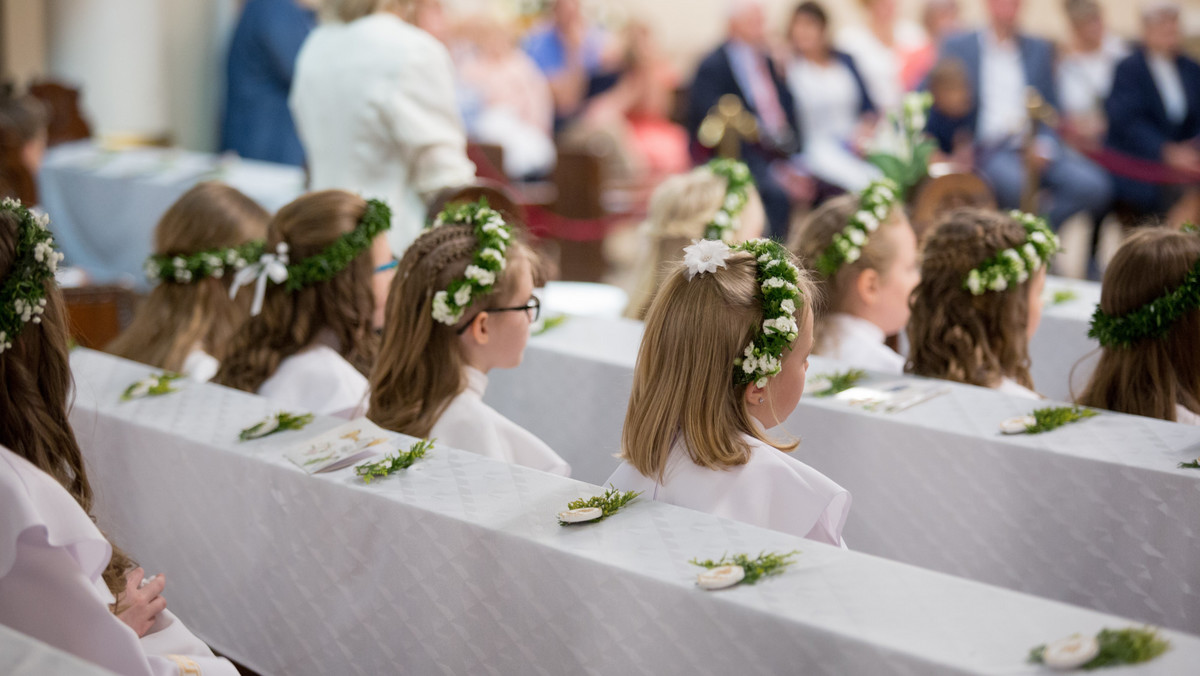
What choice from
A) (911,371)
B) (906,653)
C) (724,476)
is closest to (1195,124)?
(911,371)

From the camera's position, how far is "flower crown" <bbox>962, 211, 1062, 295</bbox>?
10.6 feet

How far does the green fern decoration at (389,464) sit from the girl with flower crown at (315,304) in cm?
92

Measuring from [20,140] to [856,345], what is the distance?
5.34 meters

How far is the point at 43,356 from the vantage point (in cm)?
207

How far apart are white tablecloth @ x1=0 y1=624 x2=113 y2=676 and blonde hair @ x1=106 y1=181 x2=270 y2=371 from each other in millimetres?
2224

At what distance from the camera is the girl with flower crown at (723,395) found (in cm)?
221

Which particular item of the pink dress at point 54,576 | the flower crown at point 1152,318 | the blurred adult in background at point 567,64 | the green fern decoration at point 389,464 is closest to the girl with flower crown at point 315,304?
the green fern decoration at point 389,464

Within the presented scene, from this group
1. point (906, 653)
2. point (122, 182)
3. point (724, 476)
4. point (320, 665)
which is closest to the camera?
point (906, 653)

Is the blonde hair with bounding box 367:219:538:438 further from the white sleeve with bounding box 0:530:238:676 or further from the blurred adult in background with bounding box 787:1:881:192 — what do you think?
the blurred adult in background with bounding box 787:1:881:192

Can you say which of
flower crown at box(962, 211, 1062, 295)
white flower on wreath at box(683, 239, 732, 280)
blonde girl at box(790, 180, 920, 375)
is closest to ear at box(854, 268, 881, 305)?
blonde girl at box(790, 180, 920, 375)

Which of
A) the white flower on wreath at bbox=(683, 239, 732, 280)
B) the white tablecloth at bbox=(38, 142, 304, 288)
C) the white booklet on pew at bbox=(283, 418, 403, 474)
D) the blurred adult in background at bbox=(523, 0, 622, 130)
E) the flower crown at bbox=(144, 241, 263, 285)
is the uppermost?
the blurred adult in background at bbox=(523, 0, 622, 130)

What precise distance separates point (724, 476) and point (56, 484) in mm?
1092

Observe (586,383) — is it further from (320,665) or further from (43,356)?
(43,356)

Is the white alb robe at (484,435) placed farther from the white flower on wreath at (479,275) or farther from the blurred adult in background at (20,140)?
the blurred adult in background at (20,140)
